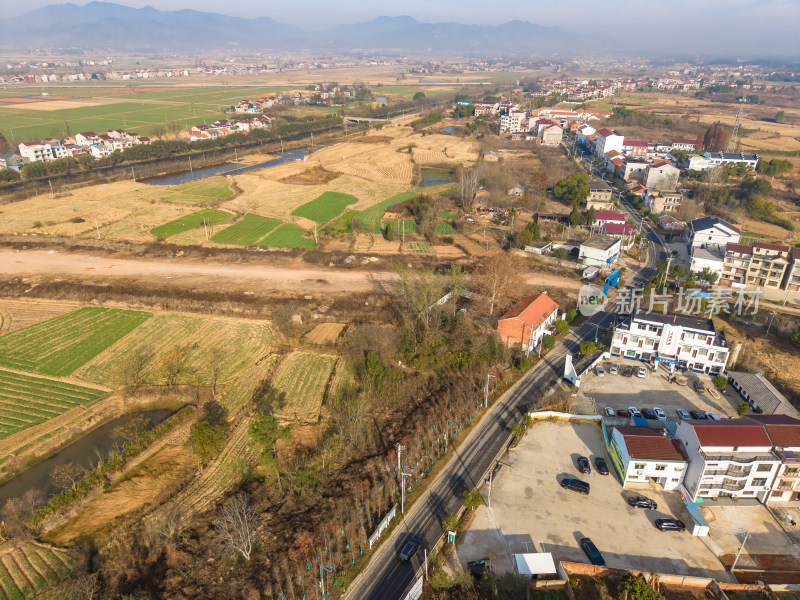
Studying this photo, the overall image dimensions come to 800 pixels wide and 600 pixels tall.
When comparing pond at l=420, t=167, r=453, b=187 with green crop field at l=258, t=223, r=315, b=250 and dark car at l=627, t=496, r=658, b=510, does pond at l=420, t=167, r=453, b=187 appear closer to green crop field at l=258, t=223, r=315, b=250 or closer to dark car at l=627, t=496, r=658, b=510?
green crop field at l=258, t=223, r=315, b=250

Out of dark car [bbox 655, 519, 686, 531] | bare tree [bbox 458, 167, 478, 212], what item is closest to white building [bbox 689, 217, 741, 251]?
bare tree [bbox 458, 167, 478, 212]

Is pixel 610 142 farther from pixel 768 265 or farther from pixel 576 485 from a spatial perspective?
pixel 576 485

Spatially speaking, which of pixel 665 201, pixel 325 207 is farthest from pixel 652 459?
pixel 325 207

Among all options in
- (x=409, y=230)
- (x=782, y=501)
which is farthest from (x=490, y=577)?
(x=409, y=230)

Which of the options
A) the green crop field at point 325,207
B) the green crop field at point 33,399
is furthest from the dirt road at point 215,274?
the green crop field at point 325,207

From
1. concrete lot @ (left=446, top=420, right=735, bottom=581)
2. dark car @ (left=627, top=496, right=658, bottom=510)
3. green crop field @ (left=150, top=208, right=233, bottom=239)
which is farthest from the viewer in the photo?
green crop field @ (left=150, top=208, right=233, bottom=239)

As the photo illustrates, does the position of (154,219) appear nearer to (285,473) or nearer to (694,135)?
(285,473)
